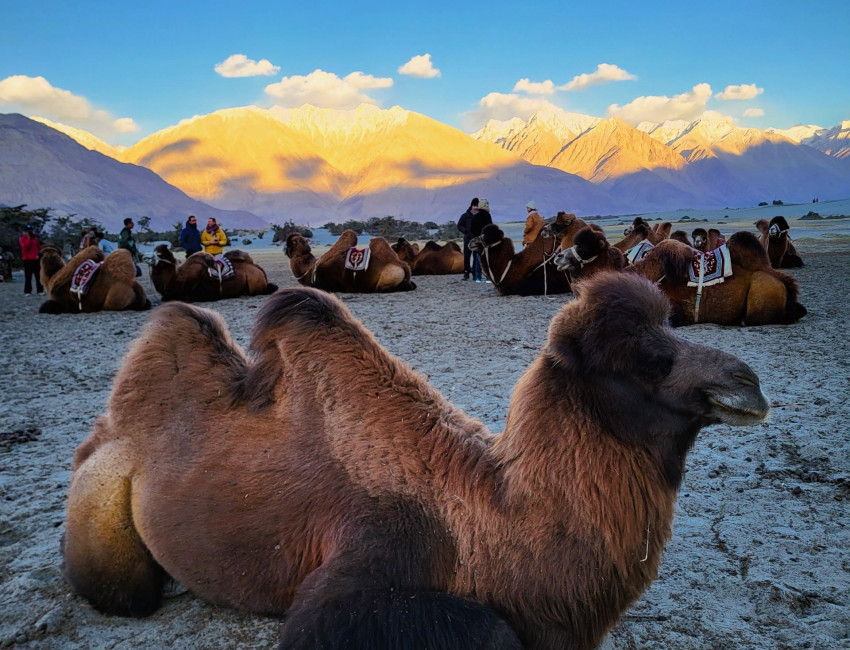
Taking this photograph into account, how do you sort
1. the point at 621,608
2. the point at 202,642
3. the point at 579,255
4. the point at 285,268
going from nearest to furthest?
the point at 621,608 → the point at 202,642 → the point at 579,255 → the point at 285,268

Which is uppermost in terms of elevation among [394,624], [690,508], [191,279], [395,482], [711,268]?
[711,268]

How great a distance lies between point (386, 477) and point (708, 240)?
464 inches

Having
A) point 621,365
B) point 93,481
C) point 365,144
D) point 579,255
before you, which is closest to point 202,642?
point 93,481

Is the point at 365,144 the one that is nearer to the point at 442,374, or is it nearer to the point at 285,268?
the point at 285,268

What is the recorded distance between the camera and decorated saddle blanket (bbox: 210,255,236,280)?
13.7 metres

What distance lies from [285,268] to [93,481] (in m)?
20.0

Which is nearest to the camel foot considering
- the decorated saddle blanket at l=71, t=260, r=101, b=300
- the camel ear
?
the camel ear

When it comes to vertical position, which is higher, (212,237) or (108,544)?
(212,237)

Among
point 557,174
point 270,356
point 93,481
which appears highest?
point 557,174

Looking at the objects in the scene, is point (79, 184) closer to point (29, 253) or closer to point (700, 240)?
point (29, 253)

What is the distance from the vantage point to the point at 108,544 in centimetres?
253

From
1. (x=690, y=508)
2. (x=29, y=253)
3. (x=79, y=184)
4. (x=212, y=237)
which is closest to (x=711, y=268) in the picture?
(x=690, y=508)

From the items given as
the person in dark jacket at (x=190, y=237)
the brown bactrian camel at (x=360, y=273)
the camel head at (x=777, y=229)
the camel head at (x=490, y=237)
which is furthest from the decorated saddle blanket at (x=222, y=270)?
the camel head at (x=777, y=229)

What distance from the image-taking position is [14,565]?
9.84 feet
